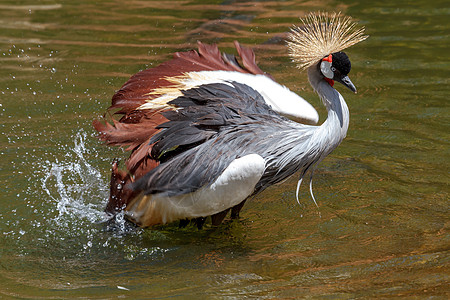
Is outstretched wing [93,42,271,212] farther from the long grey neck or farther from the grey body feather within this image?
the long grey neck

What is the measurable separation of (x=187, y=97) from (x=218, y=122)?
0.34 m

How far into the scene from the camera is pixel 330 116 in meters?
4.54

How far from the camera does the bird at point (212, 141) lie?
4391 millimetres

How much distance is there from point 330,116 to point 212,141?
2.72 ft

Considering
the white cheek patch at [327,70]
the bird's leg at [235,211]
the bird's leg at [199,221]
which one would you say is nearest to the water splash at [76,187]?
the bird's leg at [199,221]

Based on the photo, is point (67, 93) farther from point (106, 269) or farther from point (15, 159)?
point (106, 269)

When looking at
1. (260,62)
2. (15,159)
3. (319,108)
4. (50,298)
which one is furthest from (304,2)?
(50,298)

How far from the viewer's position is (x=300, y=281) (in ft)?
13.3

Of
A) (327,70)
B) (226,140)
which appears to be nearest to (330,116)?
(327,70)

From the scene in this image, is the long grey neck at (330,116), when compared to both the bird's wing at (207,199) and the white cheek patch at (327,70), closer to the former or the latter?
the white cheek patch at (327,70)

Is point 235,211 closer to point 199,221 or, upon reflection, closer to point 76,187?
point 199,221

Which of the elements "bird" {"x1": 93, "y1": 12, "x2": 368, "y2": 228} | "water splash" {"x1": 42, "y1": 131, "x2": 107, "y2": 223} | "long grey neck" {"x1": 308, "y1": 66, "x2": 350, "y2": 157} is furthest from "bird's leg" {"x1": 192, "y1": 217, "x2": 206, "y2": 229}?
"long grey neck" {"x1": 308, "y1": 66, "x2": 350, "y2": 157}

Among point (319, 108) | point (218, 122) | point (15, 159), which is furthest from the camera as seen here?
point (319, 108)

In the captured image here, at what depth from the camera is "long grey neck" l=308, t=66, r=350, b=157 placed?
4.55 metres
